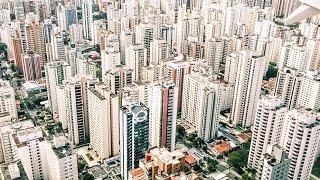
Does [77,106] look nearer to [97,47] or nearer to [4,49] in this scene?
[97,47]

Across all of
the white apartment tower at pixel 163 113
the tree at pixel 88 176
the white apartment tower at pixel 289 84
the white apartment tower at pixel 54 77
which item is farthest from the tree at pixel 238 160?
the white apartment tower at pixel 54 77

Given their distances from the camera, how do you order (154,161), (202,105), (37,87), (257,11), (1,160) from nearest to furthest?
→ (154,161) → (1,160) → (202,105) → (37,87) → (257,11)

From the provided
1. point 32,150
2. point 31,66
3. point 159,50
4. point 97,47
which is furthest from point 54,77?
point 97,47

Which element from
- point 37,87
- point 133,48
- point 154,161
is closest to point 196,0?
point 133,48

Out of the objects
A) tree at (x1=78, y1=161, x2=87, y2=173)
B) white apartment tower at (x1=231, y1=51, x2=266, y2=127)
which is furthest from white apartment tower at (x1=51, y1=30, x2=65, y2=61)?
white apartment tower at (x1=231, y1=51, x2=266, y2=127)

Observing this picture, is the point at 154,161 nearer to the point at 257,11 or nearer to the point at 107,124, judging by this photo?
the point at 107,124

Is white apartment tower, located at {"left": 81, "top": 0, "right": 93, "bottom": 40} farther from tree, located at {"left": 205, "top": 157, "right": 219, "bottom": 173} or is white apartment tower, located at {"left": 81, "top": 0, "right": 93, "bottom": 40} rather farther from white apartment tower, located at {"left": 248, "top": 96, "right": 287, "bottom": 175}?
white apartment tower, located at {"left": 248, "top": 96, "right": 287, "bottom": 175}

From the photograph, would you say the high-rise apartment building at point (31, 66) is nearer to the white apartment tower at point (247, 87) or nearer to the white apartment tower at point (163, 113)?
the white apartment tower at point (163, 113)
